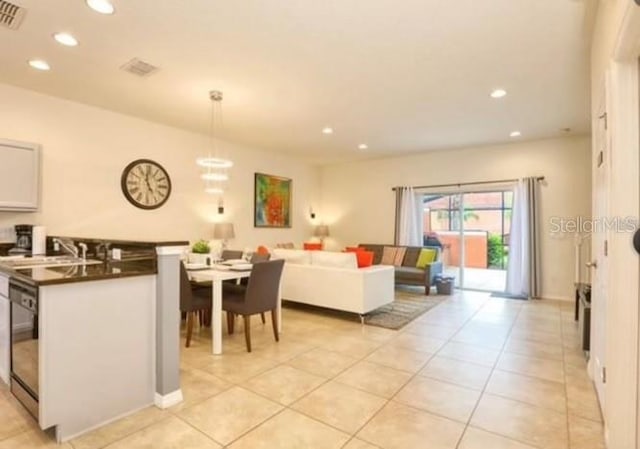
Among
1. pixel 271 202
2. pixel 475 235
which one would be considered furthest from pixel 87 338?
pixel 475 235

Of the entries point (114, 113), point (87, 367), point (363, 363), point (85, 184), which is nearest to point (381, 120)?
point (363, 363)

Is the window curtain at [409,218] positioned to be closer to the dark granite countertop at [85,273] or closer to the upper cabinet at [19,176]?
the dark granite countertop at [85,273]

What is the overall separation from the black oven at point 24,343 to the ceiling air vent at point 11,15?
1.95 m

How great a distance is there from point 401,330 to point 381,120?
2.91 m

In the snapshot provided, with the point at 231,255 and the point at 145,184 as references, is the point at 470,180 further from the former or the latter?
the point at 145,184

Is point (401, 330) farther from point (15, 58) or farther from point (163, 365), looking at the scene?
point (15, 58)

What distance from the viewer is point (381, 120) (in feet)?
16.4

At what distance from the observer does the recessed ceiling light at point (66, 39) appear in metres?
2.81

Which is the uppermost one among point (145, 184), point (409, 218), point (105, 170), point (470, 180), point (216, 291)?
point (470, 180)

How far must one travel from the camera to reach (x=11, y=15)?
8.39 ft

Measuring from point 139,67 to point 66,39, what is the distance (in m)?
0.60

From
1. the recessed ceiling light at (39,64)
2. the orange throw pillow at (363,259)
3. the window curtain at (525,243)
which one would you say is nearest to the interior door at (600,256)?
the orange throw pillow at (363,259)

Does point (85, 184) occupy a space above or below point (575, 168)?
below

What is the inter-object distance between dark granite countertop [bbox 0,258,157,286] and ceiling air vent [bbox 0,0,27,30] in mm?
1847
